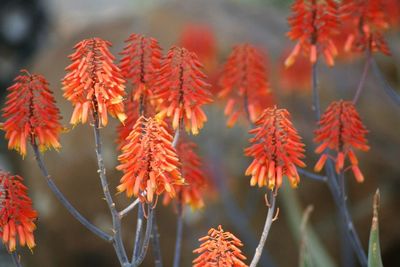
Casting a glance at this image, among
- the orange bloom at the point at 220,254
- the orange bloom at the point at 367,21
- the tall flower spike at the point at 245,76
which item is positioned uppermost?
the orange bloom at the point at 367,21

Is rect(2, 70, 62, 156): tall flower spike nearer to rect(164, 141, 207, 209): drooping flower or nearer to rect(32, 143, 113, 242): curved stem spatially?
rect(32, 143, 113, 242): curved stem

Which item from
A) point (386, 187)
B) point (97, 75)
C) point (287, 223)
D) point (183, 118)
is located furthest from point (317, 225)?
point (97, 75)

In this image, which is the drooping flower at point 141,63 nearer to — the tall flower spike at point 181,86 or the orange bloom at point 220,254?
the tall flower spike at point 181,86

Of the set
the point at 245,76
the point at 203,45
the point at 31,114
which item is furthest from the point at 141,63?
the point at 203,45

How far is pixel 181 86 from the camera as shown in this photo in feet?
6.32

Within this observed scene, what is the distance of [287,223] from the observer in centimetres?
425

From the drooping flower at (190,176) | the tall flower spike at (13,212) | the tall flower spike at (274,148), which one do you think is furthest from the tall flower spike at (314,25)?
the tall flower spike at (13,212)

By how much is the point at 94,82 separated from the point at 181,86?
9.4 inches

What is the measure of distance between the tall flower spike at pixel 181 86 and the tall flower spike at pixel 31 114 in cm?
29

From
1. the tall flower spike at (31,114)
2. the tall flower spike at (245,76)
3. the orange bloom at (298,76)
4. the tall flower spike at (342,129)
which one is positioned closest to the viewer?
the tall flower spike at (31,114)

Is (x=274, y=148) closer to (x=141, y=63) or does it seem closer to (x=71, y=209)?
(x=141, y=63)

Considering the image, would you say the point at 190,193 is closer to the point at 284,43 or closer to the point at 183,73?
the point at 183,73

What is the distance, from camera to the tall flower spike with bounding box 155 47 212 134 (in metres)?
1.90

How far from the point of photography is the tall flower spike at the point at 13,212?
1.87 m
